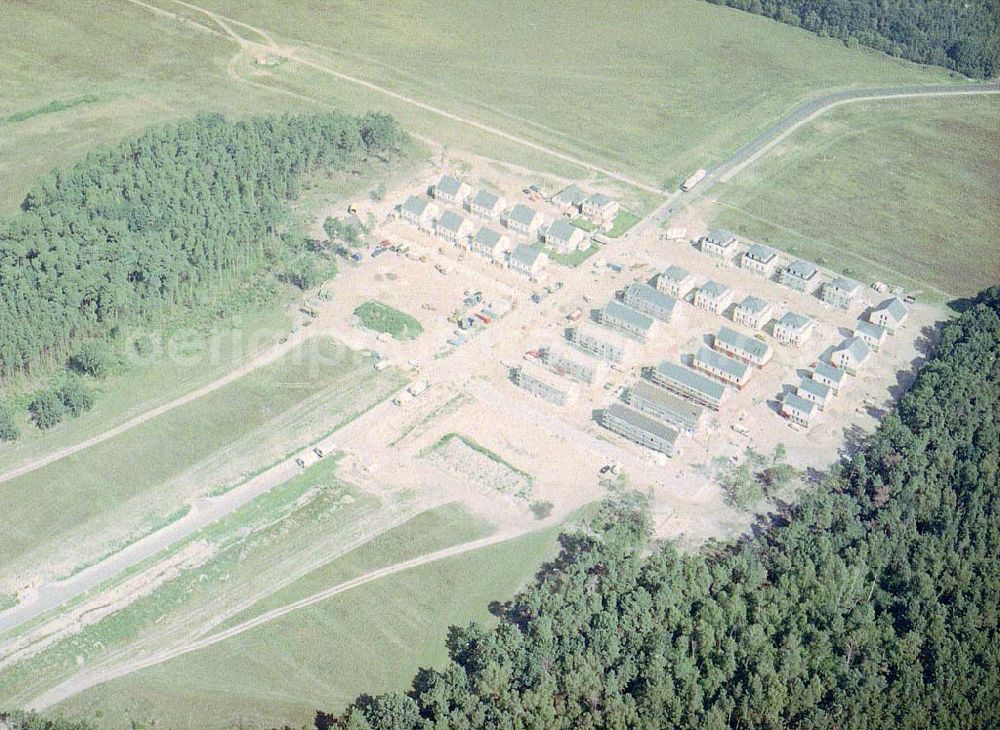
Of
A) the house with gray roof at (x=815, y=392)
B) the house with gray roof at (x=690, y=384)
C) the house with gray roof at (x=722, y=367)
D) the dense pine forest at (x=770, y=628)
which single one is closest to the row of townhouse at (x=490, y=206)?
the house with gray roof at (x=722, y=367)

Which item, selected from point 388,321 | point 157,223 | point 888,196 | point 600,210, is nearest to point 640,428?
point 388,321

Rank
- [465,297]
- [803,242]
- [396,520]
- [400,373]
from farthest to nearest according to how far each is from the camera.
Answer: [803,242] → [465,297] → [400,373] → [396,520]

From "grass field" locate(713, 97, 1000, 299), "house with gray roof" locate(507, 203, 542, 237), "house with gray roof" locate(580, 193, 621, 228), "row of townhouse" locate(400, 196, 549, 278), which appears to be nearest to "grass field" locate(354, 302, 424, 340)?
"row of townhouse" locate(400, 196, 549, 278)

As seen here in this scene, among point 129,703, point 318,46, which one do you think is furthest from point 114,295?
point 318,46

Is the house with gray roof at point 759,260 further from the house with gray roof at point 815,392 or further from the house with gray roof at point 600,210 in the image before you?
the house with gray roof at point 815,392

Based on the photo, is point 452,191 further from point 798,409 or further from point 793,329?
point 798,409

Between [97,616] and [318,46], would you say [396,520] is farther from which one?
[318,46]
